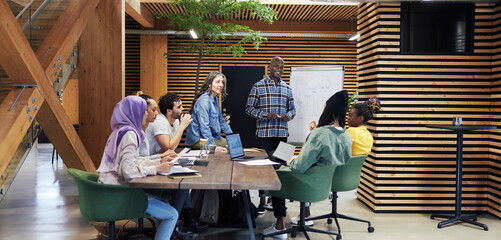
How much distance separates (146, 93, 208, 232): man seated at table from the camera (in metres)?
3.88

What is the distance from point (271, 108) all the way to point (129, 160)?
2716 mm

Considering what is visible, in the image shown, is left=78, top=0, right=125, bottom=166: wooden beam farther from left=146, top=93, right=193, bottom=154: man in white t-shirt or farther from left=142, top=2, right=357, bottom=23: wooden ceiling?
left=142, top=2, right=357, bottom=23: wooden ceiling

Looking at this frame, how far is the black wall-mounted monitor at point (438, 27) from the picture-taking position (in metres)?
5.27

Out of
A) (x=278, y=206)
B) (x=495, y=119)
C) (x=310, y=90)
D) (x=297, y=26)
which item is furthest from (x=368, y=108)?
(x=297, y=26)

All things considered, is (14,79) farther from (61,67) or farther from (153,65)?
(153,65)

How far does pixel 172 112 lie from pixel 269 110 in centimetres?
147

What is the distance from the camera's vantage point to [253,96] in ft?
17.5

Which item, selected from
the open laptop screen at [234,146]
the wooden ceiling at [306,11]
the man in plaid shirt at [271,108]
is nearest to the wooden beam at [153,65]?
the wooden ceiling at [306,11]

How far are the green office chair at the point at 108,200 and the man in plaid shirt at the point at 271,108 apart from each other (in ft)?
7.84

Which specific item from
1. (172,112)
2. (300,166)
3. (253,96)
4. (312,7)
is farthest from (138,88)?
(300,166)

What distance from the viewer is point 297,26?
34.8ft

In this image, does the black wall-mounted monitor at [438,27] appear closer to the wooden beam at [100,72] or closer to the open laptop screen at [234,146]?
the open laptop screen at [234,146]

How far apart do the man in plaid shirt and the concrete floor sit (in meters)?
0.93

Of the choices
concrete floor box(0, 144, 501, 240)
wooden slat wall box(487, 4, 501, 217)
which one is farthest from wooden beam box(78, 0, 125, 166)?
wooden slat wall box(487, 4, 501, 217)
